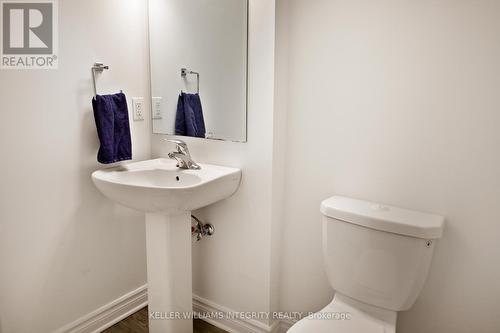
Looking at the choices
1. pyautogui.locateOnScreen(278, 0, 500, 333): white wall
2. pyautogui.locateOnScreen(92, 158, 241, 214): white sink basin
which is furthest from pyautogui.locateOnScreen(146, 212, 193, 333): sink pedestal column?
pyautogui.locateOnScreen(278, 0, 500, 333): white wall

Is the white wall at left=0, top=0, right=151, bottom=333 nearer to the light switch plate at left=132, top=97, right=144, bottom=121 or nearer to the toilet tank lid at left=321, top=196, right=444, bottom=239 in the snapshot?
the light switch plate at left=132, top=97, right=144, bottom=121

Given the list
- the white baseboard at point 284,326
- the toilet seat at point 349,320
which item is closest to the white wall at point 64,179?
the white baseboard at point 284,326

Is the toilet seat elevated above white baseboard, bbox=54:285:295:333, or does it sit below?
above

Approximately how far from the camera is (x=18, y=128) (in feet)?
4.89

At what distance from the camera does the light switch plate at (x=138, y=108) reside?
6.43ft

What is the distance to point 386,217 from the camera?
130 cm

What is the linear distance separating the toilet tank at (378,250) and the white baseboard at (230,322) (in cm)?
53

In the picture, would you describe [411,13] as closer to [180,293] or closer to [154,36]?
[154,36]

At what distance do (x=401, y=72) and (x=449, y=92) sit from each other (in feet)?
0.62

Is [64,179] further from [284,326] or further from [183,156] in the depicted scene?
[284,326]

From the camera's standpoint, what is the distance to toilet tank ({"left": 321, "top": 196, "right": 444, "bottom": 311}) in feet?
4.13

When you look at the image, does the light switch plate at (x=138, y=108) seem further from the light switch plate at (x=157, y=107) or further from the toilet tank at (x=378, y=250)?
the toilet tank at (x=378, y=250)

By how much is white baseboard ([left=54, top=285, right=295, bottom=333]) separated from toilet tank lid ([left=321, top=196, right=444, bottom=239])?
751mm

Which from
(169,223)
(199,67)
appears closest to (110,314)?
(169,223)
